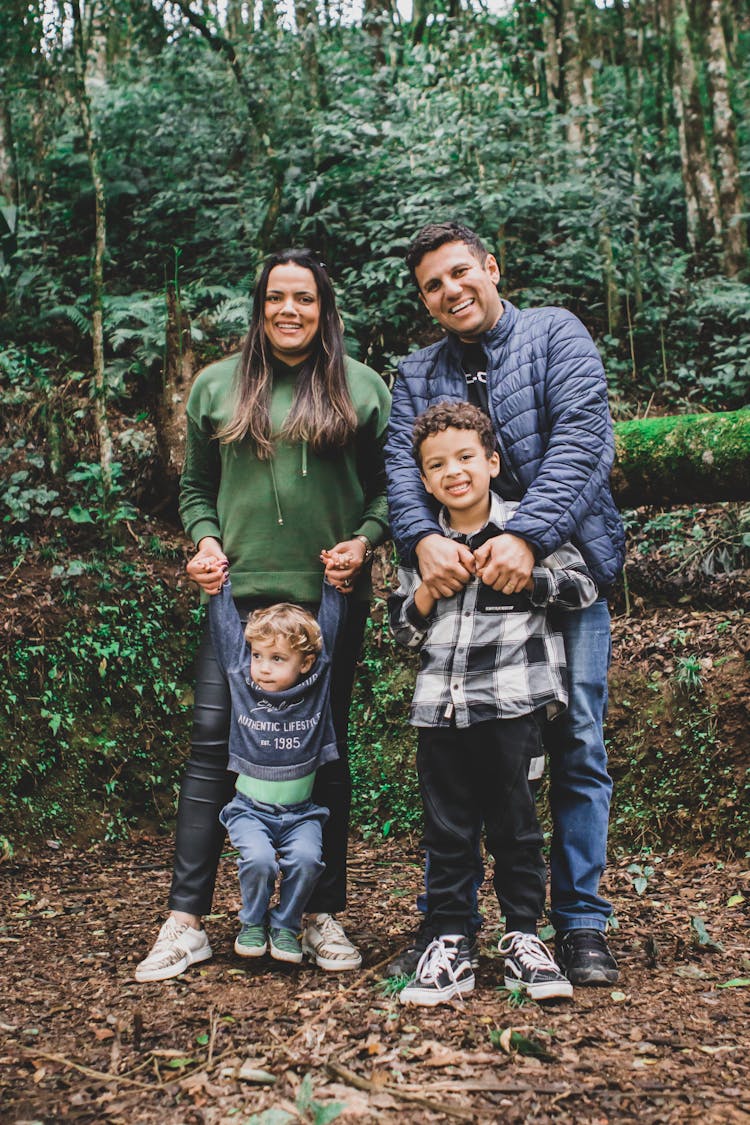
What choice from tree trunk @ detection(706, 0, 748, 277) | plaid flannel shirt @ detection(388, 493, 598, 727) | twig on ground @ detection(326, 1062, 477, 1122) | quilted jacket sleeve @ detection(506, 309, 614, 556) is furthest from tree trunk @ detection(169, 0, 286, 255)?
twig on ground @ detection(326, 1062, 477, 1122)

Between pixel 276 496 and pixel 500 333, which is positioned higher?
pixel 500 333

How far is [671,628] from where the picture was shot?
208 inches

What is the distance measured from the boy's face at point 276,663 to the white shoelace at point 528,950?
1125 millimetres

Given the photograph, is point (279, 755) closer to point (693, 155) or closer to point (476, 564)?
point (476, 564)

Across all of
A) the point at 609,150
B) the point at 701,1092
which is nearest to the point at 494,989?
the point at 701,1092

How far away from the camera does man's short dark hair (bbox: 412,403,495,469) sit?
3.00 m

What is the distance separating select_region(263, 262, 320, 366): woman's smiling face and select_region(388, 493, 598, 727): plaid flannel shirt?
1.01m

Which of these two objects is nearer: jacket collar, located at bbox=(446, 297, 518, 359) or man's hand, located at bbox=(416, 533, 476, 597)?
man's hand, located at bbox=(416, 533, 476, 597)

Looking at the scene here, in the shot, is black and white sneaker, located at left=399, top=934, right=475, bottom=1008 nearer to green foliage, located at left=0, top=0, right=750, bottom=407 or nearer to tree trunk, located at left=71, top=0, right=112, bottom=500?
tree trunk, located at left=71, top=0, right=112, bottom=500

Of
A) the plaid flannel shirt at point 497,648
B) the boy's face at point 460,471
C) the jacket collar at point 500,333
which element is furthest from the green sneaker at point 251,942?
the jacket collar at point 500,333

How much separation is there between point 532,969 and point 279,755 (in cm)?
109

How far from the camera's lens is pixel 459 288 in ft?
10.4

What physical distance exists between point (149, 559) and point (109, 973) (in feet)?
10.9

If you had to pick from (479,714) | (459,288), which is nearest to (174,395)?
(459,288)
